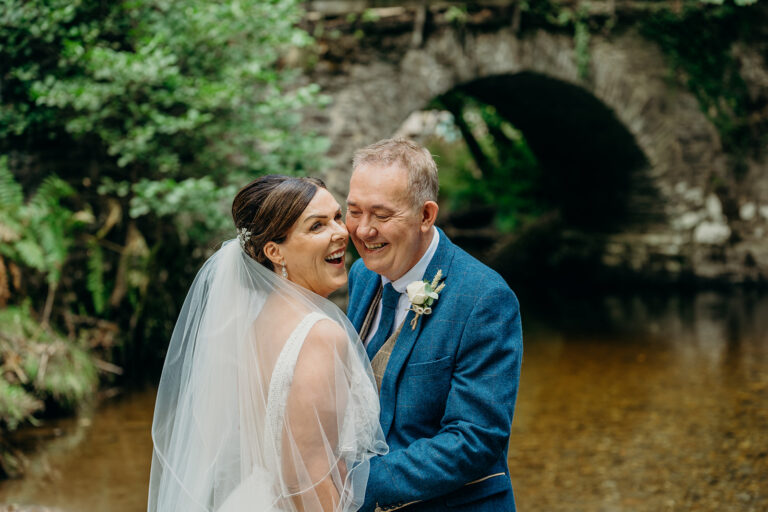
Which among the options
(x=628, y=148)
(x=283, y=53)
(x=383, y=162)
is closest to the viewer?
(x=383, y=162)

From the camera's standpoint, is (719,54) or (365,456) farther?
(719,54)

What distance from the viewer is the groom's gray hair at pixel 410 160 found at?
2.13m

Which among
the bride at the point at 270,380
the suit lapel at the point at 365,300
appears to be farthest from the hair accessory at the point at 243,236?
the suit lapel at the point at 365,300

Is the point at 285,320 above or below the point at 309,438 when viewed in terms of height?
above

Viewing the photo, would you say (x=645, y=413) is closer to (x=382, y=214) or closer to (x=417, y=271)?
(x=417, y=271)

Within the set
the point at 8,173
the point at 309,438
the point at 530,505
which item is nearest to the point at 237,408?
the point at 309,438

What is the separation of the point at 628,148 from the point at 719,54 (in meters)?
1.80

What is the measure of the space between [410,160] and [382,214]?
176 millimetres

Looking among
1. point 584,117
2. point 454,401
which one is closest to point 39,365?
point 454,401

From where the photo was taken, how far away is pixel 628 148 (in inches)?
439

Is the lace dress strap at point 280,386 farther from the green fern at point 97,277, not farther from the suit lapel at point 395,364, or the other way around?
the green fern at point 97,277

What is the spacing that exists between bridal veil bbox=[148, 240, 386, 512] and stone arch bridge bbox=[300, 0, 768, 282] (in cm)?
636

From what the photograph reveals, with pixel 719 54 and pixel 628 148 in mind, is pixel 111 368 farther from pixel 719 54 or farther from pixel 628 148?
pixel 719 54

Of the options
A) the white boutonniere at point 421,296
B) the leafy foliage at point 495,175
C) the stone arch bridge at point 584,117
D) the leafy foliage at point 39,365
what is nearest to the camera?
the white boutonniere at point 421,296
